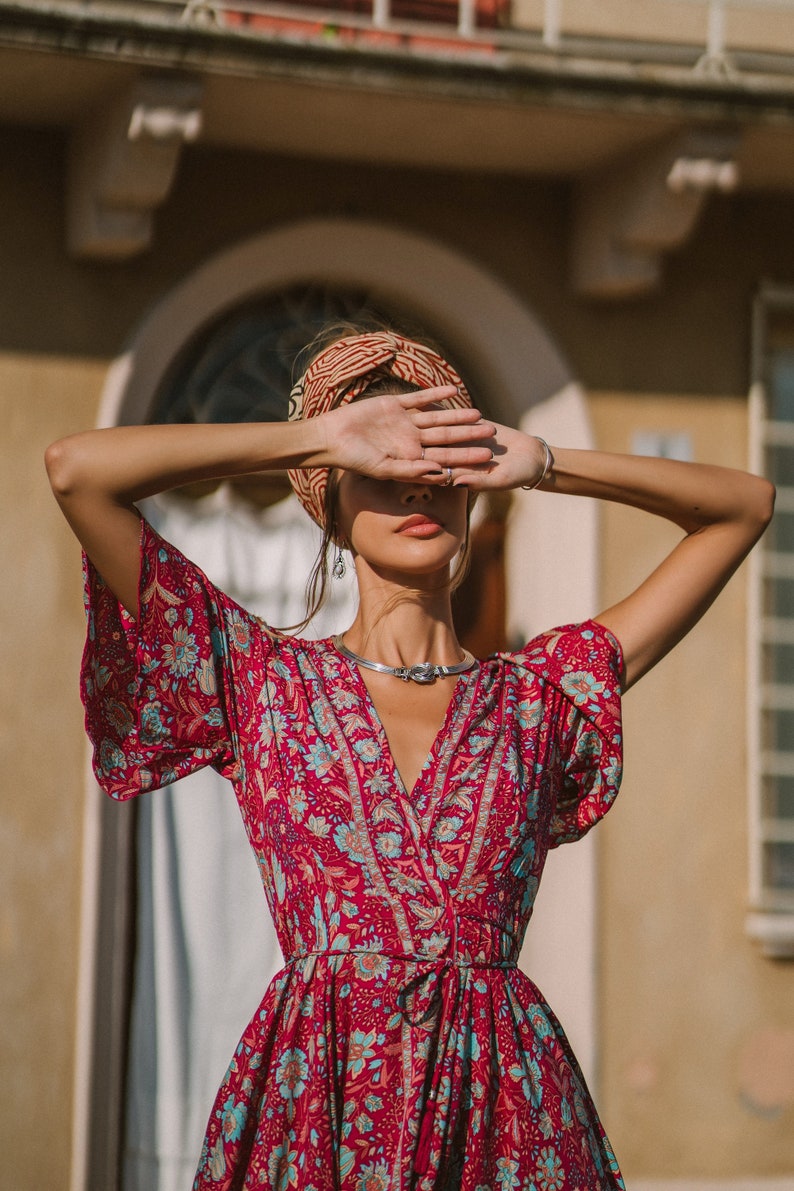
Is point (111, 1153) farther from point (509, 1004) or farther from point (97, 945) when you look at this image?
point (509, 1004)

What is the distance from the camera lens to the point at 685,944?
5363 mm

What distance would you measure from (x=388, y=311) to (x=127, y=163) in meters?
0.94

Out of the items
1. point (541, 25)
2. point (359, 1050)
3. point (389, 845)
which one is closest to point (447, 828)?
point (389, 845)

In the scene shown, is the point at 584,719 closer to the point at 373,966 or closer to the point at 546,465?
the point at 546,465

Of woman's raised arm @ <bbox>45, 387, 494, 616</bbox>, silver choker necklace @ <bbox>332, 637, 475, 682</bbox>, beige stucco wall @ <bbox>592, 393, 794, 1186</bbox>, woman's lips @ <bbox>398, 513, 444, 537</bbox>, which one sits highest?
woman's raised arm @ <bbox>45, 387, 494, 616</bbox>

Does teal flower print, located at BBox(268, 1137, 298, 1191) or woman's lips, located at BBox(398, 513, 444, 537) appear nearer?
teal flower print, located at BBox(268, 1137, 298, 1191)

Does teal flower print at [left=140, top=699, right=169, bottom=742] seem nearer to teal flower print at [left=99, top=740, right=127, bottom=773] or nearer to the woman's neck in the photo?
teal flower print at [left=99, top=740, right=127, bottom=773]

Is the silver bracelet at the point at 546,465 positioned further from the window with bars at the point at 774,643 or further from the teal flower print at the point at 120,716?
the window with bars at the point at 774,643

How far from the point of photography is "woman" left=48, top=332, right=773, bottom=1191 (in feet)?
6.48

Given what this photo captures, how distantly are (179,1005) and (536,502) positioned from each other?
201cm

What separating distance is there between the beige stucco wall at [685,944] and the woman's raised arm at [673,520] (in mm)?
3011

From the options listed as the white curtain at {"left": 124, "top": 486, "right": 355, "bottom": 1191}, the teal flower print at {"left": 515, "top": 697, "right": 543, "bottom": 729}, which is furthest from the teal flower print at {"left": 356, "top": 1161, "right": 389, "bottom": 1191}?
the white curtain at {"left": 124, "top": 486, "right": 355, "bottom": 1191}

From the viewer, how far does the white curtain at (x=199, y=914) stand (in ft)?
16.9

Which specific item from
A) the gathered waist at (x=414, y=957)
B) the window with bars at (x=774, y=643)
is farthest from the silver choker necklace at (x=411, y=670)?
the window with bars at (x=774, y=643)
